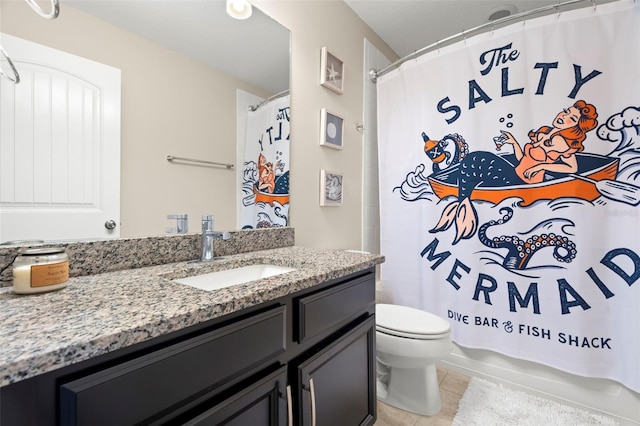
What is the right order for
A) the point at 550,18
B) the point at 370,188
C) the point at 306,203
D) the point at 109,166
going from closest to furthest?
the point at 109,166 < the point at 550,18 < the point at 306,203 < the point at 370,188

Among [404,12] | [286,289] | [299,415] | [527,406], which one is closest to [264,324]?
[286,289]

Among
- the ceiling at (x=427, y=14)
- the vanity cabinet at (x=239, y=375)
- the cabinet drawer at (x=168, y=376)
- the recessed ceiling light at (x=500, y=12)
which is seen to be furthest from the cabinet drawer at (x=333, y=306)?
the recessed ceiling light at (x=500, y=12)

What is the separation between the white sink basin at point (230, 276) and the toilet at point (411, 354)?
702 millimetres

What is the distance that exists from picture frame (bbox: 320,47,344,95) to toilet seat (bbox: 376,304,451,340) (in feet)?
4.59

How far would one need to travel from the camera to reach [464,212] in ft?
5.87

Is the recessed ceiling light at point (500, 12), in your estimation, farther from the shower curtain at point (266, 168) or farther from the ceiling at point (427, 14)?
the shower curtain at point (266, 168)

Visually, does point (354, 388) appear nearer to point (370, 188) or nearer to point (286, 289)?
point (286, 289)

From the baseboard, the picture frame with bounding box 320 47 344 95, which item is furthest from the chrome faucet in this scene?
the baseboard

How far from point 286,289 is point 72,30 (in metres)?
0.99

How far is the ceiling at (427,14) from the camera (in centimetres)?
198

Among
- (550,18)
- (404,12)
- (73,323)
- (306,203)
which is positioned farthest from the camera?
(404,12)

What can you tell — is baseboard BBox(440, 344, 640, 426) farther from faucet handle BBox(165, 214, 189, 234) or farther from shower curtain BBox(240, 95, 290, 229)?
faucet handle BBox(165, 214, 189, 234)

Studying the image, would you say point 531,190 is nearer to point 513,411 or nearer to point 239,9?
point 513,411

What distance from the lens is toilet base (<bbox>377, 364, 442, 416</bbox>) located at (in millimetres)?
1541
